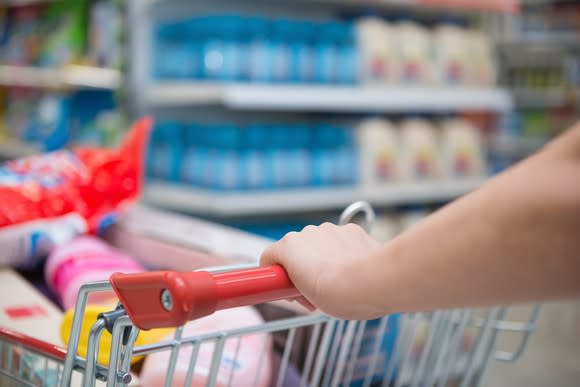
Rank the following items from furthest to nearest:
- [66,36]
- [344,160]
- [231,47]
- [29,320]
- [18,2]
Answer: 1. [18,2]
2. [66,36]
3. [344,160]
4. [231,47]
5. [29,320]

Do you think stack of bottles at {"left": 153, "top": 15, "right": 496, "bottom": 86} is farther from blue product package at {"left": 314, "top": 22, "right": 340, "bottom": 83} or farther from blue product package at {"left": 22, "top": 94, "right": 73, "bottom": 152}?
blue product package at {"left": 22, "top": 94, "right": 73, "bottom": 152}

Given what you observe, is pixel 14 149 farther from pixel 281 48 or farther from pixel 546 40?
pixel 546 40

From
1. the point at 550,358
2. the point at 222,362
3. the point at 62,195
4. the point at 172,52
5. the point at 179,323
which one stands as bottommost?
Answer: the point at 550,358

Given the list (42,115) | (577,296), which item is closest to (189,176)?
(42,115)

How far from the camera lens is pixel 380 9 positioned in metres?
3.58

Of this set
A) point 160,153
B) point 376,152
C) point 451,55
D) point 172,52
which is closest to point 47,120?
point 160,153

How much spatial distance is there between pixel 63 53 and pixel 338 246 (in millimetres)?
3243

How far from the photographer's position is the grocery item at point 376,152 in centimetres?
311

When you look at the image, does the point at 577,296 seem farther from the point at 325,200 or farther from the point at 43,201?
the point at 325,200

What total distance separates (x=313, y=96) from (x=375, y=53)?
1.42 feet

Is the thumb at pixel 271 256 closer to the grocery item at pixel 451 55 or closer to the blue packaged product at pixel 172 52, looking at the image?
the blue packaged product at pixel 172 52

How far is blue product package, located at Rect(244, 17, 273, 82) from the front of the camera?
2.66 m

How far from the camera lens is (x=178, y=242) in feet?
5.83

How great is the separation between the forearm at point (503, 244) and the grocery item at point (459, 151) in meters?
2.95
